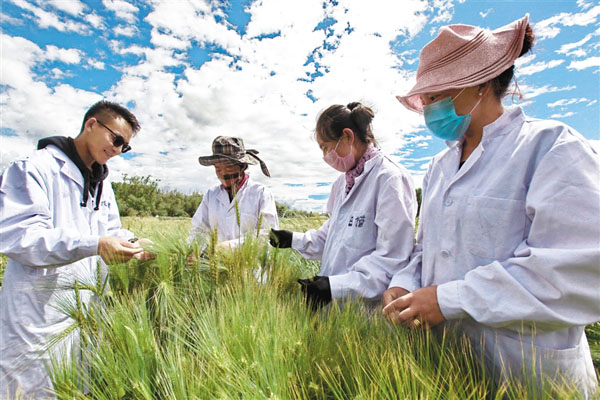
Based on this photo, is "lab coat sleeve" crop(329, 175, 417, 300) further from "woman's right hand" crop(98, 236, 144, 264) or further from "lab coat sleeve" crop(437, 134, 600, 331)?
"woman's right hand" crop(98, 236, 144, 264)

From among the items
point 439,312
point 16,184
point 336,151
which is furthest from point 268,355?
point 16,184

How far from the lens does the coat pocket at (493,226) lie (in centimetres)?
110

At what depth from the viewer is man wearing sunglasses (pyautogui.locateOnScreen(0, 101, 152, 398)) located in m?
1.75

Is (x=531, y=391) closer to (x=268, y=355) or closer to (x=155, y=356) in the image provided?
(x=268, y=355)

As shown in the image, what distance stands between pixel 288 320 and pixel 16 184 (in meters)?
1.96

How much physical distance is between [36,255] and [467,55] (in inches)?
98.0

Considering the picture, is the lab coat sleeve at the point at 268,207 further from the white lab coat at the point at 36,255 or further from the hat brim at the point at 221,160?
the white lab coat at the point at 36,255

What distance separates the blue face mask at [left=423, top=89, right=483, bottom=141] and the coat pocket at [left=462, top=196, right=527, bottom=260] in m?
0.36

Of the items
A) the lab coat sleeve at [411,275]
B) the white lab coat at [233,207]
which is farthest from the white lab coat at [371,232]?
the white lab coat at [233,207]

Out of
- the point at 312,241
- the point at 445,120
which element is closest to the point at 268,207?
the point at 312,241

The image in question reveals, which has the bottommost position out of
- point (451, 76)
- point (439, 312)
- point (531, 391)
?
point (531, 391)

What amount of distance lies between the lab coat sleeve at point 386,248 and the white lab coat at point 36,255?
4.80 ft

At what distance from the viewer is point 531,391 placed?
2.67 feet

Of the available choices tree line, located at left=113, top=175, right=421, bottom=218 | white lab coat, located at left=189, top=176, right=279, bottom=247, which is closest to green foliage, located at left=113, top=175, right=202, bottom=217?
tree line, located at left=113, top=175, right=421, bottom=218
